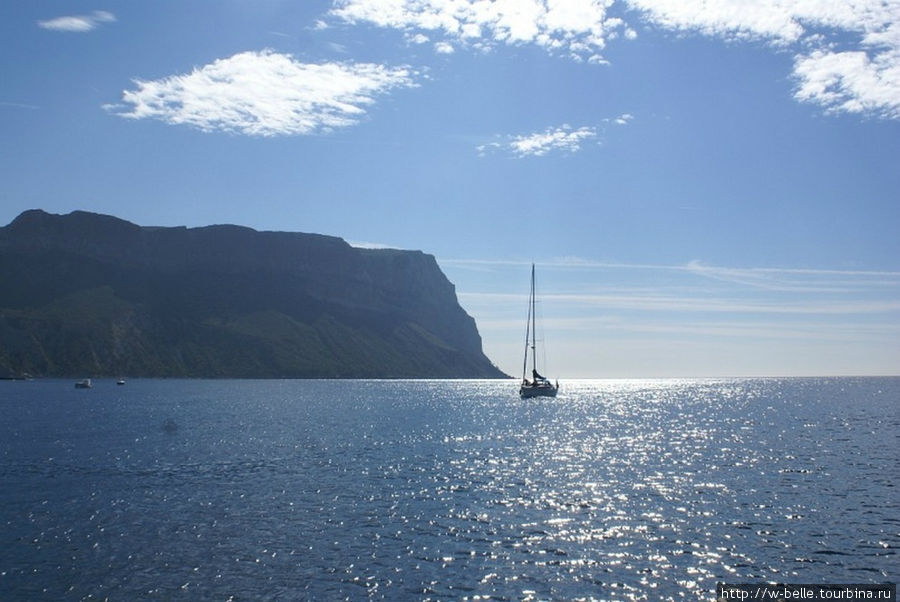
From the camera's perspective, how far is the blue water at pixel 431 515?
120 feet

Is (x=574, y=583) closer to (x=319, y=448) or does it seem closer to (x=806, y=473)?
(x=806, y=473)

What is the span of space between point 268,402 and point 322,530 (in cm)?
14158

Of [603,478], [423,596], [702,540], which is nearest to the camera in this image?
[423,596]

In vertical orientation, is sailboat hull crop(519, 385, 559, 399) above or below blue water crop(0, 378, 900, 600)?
above

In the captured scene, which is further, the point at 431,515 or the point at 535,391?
the point at 535,391

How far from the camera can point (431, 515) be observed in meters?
50.6

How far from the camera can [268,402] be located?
182 metres

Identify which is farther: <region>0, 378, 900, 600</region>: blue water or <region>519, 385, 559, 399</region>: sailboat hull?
<region>519, 385, 559, 399</region>: sailboat hull

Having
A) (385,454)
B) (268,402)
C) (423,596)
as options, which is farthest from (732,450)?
(268,402)

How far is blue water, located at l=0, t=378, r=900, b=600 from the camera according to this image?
36469mm

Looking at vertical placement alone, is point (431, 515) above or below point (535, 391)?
below

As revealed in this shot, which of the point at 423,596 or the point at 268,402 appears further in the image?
the point at 268,402

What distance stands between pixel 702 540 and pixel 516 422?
89055mm

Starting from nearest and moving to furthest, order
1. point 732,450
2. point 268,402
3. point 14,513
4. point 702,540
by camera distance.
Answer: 1. point 702,540
2. point 14,513
3. point 732,450
4. point 268,402
